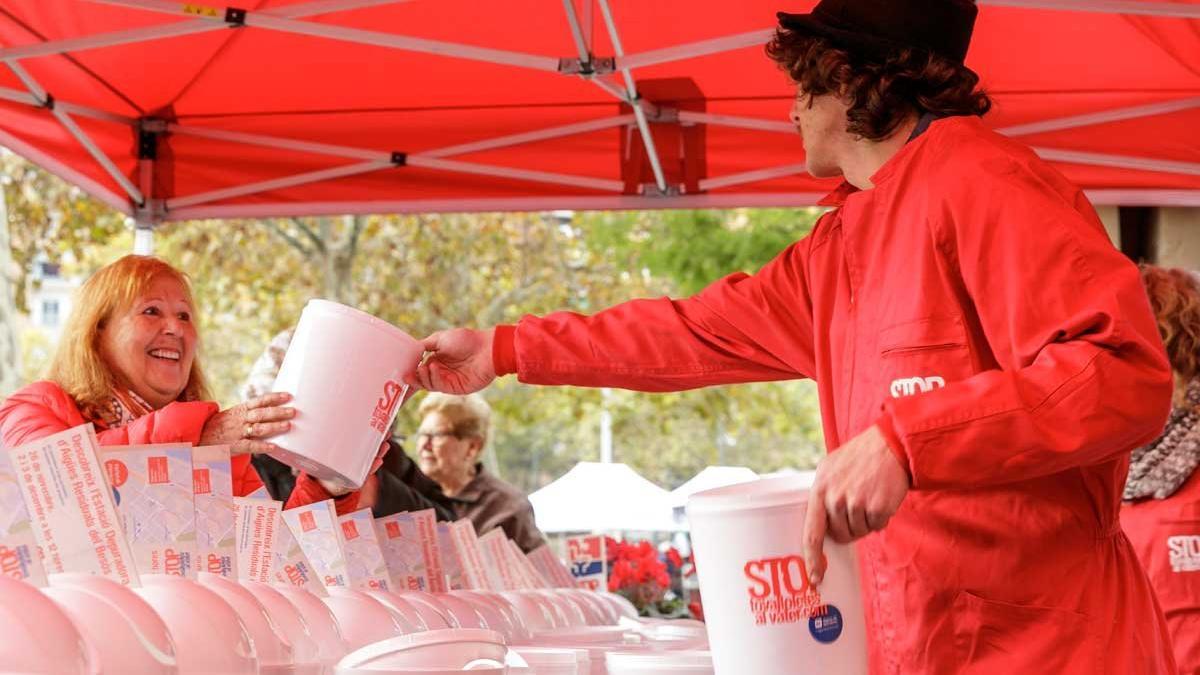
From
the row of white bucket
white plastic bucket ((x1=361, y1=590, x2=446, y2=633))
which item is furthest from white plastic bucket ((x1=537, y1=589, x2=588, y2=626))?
white plastic bucket ((x1=361, y1=590, x2=446, y2=633))

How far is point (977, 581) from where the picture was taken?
5.74ft

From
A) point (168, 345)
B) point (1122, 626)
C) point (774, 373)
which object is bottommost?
point (1122, 626)

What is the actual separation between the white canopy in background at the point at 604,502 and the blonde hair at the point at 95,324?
3.28 metres

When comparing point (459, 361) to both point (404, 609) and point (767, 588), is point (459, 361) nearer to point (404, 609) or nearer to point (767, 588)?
point (404, 609)

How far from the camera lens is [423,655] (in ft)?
4.02

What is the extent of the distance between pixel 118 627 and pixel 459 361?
1331 millimetres

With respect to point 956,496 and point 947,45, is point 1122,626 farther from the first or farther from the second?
point 947,45

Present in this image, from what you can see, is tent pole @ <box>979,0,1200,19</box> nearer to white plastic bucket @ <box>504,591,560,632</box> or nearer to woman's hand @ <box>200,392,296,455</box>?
white plastic bucket @ <box>504,591,560,632</box>

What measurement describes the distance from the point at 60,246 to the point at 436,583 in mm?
11693

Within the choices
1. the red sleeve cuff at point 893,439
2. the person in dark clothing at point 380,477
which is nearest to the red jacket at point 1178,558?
the person in dark clothing at point 380,477

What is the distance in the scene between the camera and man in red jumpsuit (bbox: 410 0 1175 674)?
150cm

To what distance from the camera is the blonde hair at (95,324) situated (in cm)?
307

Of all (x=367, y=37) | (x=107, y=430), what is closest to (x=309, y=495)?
(x=107, y=430)

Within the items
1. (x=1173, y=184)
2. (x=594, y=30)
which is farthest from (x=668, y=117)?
(x=1173, y=184)
